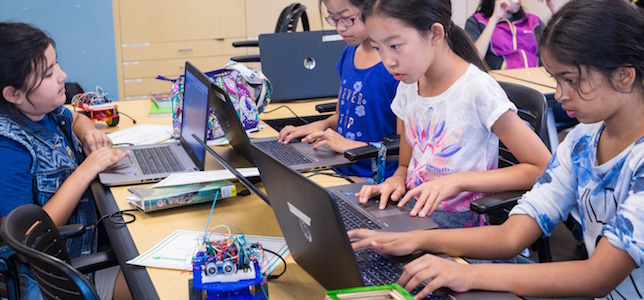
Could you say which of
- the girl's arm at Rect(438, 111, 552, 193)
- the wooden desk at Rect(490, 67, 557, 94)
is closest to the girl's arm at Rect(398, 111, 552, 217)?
the girl's arm at Rect(438, 111, 552, 193)

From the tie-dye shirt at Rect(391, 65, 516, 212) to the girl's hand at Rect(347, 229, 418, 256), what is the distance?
1.53ft

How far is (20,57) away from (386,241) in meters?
1.16

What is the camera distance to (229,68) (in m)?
2.32

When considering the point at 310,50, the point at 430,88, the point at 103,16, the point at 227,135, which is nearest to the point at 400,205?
the point at 430,88

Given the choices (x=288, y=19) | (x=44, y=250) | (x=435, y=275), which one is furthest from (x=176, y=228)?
(x=288, y=19)

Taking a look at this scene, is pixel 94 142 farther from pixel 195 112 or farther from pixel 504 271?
pixel 504 271

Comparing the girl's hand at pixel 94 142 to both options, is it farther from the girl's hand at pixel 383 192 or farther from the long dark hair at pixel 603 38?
the long dark hair at pixel 603 38

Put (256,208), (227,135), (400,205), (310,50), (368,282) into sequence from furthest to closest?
(310,50), (227,135), (256,208), (400,205), (368,282)

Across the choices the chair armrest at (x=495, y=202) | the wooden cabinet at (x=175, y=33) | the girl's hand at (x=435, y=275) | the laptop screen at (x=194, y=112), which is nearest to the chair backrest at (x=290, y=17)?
the wooden cabinet at (x=175, y=33)

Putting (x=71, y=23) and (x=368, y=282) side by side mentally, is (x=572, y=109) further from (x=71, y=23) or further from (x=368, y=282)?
(x=71, y=23)

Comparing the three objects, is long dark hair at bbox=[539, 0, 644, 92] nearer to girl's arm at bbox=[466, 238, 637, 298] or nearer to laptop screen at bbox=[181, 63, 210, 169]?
girl's arm at bbox=[466, 238, 637, 298]

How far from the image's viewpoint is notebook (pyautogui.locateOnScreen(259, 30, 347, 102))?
8.64ft

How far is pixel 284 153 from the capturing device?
6.26 feet

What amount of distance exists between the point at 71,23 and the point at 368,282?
373cm
